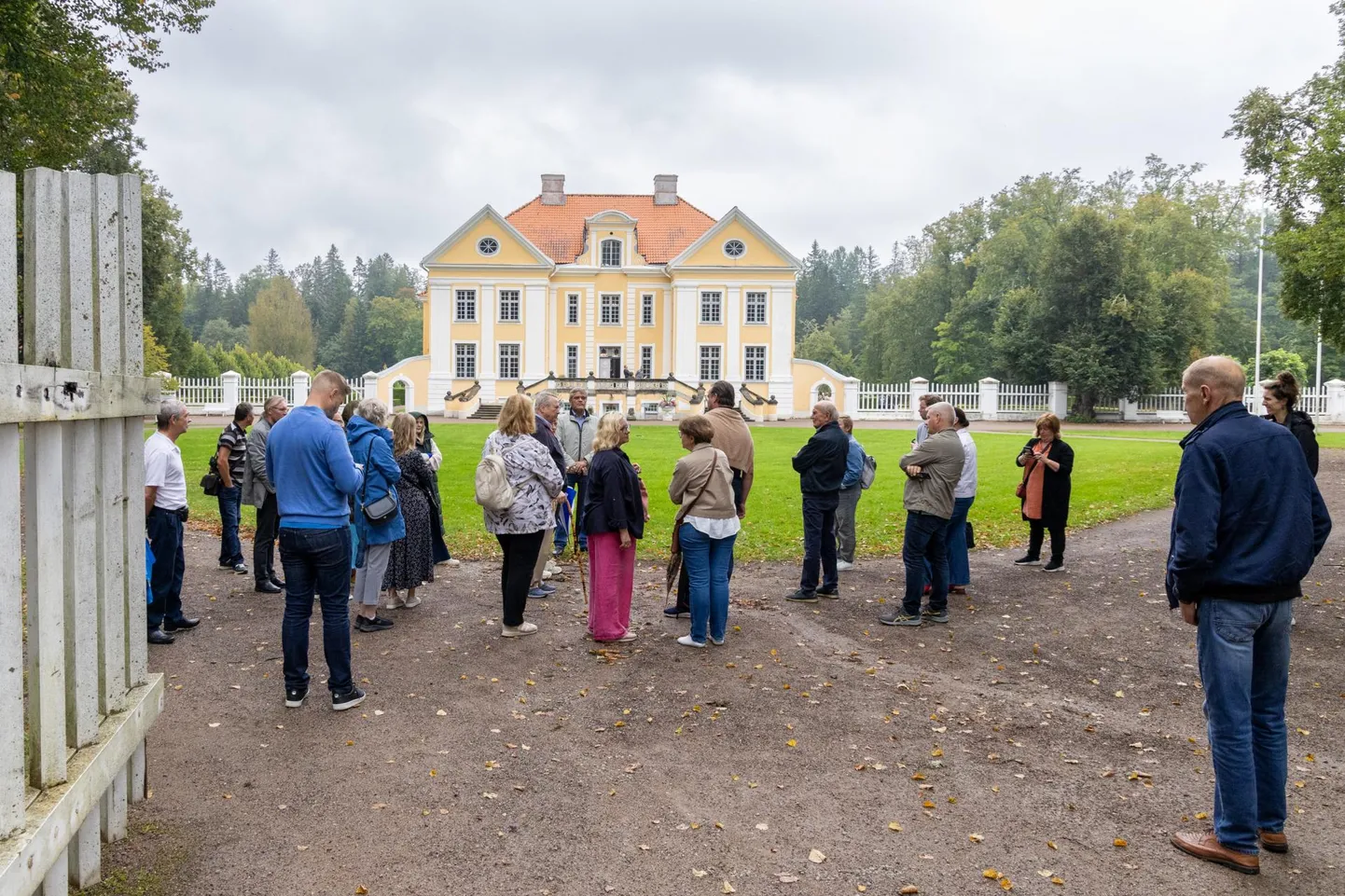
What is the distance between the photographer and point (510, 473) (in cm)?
768

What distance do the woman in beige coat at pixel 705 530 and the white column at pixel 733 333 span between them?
135ft

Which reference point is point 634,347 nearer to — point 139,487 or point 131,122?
point 131,122

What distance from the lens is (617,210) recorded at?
168ft

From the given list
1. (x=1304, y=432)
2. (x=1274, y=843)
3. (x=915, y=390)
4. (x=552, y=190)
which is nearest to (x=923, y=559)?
(x=1304, y=432)

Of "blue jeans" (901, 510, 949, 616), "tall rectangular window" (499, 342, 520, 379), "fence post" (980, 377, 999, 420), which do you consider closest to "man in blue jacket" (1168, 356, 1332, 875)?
"blue jeans" (901, 510, 949, 616)

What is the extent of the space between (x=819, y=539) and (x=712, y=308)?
4035cm

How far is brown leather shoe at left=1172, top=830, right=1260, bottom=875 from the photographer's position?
412cm

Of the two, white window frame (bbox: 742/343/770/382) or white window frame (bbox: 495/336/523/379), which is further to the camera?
white window frame (bbox: 742/343/770/382)

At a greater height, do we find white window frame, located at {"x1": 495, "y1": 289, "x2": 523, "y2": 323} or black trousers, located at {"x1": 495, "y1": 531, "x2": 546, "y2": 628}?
white window frame, located at {"x1": 495, "y1": 289, "x2": 523, "y2": 323}

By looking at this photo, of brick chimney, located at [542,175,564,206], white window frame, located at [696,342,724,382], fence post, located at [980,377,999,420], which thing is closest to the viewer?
fence post, located at [980,377,999,420]

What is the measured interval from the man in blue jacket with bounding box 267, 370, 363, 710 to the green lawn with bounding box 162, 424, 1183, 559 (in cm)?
553

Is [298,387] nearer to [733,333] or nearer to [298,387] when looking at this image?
[298,387]

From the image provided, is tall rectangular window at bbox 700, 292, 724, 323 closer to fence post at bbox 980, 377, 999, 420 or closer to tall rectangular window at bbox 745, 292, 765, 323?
tall rectangular window at bbox 745, 292, 765, 323

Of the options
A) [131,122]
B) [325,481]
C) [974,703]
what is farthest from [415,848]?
[131,122]
